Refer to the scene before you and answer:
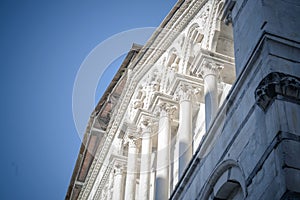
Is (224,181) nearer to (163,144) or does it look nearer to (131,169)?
(163,144)

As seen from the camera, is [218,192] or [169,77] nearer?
[218,192]

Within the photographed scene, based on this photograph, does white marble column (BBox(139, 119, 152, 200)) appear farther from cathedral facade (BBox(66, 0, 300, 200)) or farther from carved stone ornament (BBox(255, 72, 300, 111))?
carved stone ornament (BBox(255, 72, 300, 111))

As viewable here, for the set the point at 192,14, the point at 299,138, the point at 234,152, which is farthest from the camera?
the point at 192,14

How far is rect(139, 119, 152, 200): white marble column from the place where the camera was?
16.5 metres

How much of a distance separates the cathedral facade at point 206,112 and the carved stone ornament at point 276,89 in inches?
0.5

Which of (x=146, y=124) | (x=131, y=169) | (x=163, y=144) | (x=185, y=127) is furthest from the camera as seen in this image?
(x=131, y=169)

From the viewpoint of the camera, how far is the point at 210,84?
14008mm

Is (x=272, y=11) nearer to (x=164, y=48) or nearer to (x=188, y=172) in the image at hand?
(x=188, y=172)

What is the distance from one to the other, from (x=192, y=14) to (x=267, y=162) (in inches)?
389

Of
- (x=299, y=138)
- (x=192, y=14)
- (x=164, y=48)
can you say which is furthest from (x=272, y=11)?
Answer: (x=164, y=48)

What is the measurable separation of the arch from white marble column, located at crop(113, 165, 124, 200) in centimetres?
874

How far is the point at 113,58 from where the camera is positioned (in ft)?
64.8

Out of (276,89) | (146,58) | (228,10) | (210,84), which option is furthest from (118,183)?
(276,89)

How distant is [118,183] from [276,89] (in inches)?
446
